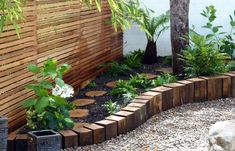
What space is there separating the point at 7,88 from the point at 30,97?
51 cm

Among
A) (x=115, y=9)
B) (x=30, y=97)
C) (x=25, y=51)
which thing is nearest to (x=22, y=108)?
(x=30, y=97)

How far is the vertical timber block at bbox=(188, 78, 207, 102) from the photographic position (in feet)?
20.9

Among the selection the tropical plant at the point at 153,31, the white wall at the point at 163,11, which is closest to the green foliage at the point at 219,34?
the white wall at the point at 163,11

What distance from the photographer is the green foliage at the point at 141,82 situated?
6688mm

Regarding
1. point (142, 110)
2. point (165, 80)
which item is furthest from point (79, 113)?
point (165, 80)

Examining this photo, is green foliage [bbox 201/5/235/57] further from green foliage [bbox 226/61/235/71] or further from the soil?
the soil

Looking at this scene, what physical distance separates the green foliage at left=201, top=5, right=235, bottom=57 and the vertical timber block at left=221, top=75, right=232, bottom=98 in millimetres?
1185

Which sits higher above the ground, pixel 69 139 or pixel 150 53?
pixel 150 53

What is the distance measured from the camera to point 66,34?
6.32m

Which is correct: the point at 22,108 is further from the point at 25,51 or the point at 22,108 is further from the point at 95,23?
the point at 95,23

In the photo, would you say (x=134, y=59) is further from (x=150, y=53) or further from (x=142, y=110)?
(x=142, y=110)

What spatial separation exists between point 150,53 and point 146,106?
2.89 m

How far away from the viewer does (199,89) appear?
638 cm

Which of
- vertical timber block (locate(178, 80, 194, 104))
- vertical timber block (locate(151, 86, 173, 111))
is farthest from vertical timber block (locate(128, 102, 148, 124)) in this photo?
vertical timber block (locate(178, 80, 194, 104))
